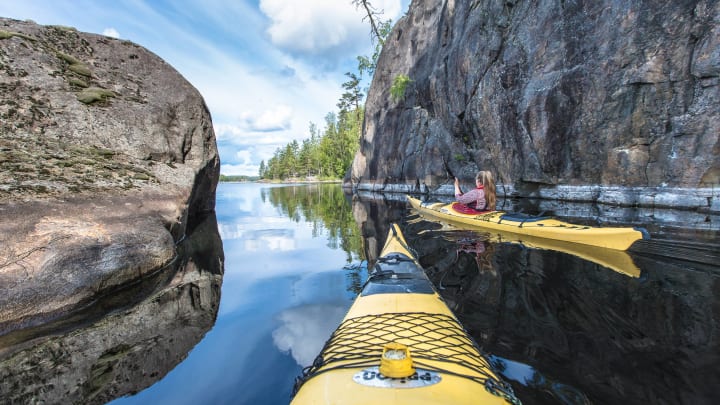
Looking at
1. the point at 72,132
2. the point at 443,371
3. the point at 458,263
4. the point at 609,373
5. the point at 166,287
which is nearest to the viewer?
the point at 443,371

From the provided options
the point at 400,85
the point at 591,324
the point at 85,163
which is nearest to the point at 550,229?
the point at 591,324

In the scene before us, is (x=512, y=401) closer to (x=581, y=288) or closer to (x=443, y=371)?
(x=443, y=371)

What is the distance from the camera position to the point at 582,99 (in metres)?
11.6

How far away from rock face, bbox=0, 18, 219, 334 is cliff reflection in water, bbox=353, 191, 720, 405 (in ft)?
15.9

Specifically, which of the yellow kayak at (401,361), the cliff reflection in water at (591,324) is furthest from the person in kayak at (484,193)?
the yellow kayak at (401,361)

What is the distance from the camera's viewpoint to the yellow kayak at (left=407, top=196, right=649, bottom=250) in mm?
5645

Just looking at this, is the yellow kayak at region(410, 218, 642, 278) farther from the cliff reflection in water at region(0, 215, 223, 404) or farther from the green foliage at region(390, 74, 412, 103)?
the green foliage at region(390, 74, 412, 103)

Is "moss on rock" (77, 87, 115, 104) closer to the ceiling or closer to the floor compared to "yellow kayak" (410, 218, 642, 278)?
closer to the ceiling

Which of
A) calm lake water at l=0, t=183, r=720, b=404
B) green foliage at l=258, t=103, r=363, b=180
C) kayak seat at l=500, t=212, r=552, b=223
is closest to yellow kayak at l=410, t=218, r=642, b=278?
calm lake water at l=0, t=183, r=720, b=404

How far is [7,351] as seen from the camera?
3.00 metres

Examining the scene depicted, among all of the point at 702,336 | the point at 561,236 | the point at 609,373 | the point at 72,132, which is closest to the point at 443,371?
the point at 609,373

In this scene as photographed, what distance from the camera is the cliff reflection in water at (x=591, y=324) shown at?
2.30 meters

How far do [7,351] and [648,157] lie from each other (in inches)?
592

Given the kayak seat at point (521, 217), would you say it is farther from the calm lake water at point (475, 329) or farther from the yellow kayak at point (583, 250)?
the calm lake water at point (475, 329)
